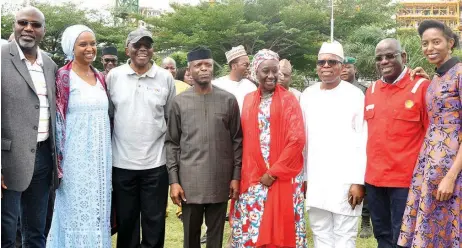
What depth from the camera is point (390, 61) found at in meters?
4.06

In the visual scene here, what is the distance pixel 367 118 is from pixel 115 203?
2.30 meters

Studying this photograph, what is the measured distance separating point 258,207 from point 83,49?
1.94 metres

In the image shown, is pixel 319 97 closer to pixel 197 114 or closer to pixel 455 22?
pixel 197 114

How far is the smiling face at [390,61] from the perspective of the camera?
4.04 m

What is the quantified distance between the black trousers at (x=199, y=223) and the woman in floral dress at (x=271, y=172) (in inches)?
5.3

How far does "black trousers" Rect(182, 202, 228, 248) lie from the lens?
13.8ft

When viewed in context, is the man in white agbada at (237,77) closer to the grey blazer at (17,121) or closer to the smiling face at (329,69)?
the smiling face at (329,69)

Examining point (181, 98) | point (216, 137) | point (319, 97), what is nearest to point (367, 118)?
point (319, 97)

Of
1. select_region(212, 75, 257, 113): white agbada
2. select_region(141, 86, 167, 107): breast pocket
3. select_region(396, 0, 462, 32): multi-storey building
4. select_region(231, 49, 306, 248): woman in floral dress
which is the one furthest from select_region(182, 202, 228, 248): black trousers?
select_region(396, 0, 462, 32): multi-storey building

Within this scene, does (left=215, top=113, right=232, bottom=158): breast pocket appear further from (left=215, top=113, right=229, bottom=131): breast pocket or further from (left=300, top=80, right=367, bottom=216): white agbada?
(left=300, top=80, right=367, bottom=216): white agbada

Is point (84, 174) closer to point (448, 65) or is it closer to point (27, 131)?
point (27, 131)

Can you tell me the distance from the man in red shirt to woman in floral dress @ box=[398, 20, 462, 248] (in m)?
0.17

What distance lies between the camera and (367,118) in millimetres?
4156

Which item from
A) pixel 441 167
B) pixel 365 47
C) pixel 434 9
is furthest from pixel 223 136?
pixel 434 9
